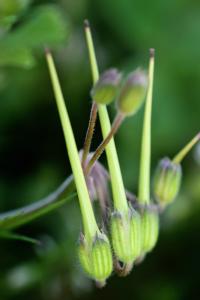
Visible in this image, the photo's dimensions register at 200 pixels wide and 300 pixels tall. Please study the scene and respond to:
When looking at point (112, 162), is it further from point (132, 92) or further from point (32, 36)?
point (32, 36)

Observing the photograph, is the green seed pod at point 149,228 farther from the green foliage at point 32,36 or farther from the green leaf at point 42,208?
the green foliage at point 32,36

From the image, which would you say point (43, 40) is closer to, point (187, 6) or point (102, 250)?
point (102, 250)

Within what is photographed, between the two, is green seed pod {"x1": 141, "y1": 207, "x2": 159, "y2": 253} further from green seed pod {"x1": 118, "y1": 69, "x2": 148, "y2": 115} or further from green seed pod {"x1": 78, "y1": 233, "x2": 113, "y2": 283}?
green seed pod {"x1": 118, "y1": 69, "x2": 148, "y2": 115}

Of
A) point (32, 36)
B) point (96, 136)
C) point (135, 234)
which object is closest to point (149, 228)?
point (135, 234)

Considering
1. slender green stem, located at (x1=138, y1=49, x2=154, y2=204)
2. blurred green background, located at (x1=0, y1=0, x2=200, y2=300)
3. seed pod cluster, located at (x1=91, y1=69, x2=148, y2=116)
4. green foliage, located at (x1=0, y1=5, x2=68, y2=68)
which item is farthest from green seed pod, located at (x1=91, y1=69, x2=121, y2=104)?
blurred green background, located at (x1=0, y1=0, x2=200, y2=300)

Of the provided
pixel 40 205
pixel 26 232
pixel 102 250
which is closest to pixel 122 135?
pixel 26 232
